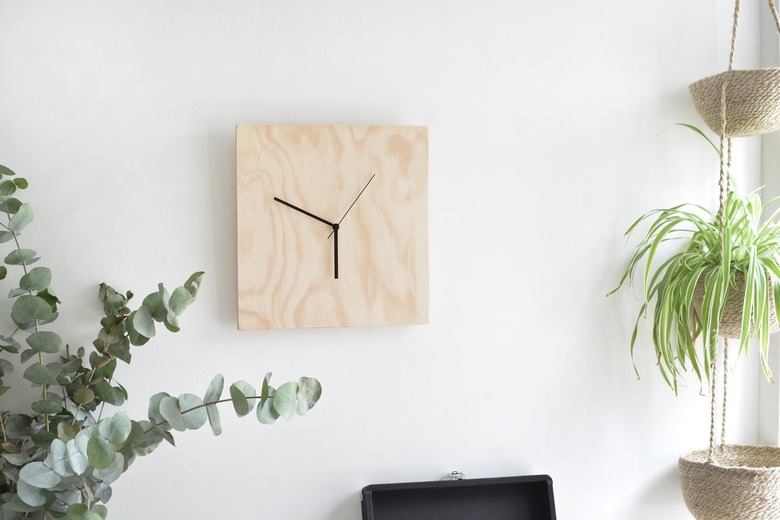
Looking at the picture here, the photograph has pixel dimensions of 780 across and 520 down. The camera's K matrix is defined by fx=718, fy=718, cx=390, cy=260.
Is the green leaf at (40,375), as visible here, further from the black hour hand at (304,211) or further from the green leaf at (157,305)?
the black hour hand at (304,211)

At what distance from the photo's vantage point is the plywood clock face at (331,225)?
1530 millimetres

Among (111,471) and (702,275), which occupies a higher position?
(702,275)

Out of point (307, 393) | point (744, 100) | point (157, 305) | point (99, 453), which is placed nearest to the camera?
point (99, 453)

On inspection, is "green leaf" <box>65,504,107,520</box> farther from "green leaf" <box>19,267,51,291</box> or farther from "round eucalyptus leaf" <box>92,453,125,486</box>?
"green leaf" <box>19,267,51,291</box>

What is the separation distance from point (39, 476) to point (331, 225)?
0.73 m

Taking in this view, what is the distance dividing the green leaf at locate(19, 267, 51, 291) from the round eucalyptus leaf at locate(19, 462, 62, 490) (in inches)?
15.9

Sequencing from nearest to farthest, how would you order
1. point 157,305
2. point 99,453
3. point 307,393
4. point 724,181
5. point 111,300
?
point 99,453
point 307,393
point 157,305
point 111,300
point 724,181

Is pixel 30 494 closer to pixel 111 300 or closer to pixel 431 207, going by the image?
pixel 111 300

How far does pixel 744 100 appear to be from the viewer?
158 cm

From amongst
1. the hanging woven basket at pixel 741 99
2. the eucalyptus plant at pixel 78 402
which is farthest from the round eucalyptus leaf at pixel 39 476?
the hanging woven basket at pixel 741 99

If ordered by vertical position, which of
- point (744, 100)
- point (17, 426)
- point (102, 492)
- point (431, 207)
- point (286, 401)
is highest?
point (744, 100)

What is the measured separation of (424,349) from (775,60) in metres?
1.11

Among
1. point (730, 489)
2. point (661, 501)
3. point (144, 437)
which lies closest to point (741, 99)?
point (730, 489)

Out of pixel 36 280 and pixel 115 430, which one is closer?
pixel 115 430
